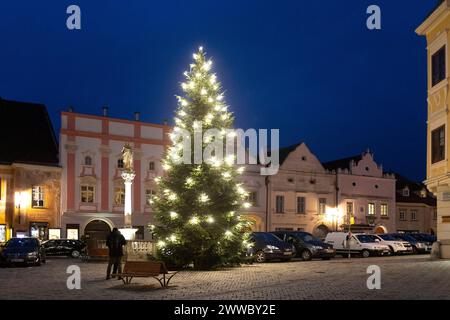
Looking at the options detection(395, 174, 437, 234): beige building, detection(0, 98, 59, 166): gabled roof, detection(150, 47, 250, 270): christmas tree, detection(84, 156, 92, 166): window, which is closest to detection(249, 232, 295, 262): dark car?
detection(150, 47, 250, 270): christmas tree

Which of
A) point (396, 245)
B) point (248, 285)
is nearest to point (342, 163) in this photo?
point (396, 245)

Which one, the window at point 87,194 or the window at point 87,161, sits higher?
the window at point 87,161

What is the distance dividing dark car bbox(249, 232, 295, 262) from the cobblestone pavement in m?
7.21

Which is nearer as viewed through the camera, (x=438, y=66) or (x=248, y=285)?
(x=248, y=285)

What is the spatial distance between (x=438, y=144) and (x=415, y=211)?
40.0 meters

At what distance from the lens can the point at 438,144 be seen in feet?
97.7

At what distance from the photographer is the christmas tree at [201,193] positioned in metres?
24.5

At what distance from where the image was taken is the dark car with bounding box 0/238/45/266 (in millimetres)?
28125

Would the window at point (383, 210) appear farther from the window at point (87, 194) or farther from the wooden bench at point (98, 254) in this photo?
the wooden bench at point (98, 254)

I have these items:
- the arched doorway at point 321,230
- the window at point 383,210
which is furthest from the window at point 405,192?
the arched doorway at point 321,230

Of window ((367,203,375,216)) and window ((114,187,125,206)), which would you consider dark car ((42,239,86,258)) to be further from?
window ((367,203,375,216))

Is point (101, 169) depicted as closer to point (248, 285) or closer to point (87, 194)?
point (87, 194)

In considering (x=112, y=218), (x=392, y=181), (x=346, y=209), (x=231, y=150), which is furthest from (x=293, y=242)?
(x=392, y=181)

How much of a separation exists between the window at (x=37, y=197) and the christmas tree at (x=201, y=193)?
22.7 metres
